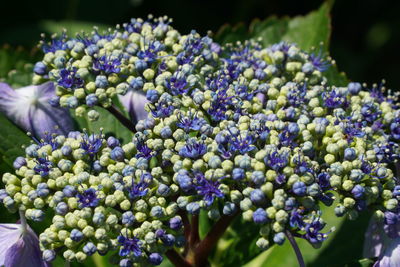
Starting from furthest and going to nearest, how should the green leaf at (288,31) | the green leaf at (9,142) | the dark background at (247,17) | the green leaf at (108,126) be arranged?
the dark background at (247,17) → the green leaf at (288,31) → the green leaf at (108,126) → the green leaf at (9,142)

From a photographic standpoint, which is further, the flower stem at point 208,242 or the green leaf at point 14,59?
the green leaf at point 14,59

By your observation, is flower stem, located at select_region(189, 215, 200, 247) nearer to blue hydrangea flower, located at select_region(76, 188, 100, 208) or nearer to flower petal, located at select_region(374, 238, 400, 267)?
blue hydrangea flower, located at select_region(76, 188, 100, 208)

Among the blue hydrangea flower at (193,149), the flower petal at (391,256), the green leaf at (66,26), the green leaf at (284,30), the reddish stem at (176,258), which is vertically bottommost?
the reddish stem at (176,258)

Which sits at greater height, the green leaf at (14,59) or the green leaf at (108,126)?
the green leaf at (14,59)

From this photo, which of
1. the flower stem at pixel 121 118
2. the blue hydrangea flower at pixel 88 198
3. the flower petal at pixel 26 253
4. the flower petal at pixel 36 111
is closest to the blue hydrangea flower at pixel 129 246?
the blue hydrangea flower at pixel 88 198

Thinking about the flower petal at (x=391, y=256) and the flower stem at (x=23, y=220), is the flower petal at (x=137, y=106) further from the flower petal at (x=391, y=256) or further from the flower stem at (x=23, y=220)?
the flower petal at (x=391, y=256)

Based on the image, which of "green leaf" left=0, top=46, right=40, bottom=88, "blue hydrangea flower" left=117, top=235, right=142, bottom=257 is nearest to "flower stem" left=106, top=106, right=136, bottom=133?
"blue hydrangea flower" left=117, top=235, right=142, bottom=257

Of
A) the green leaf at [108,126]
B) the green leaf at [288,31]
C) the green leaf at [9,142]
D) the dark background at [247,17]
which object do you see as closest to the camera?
the green leaf at [9,142]

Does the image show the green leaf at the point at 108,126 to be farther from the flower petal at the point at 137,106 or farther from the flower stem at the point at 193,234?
the flower stem at the point at 193,234
